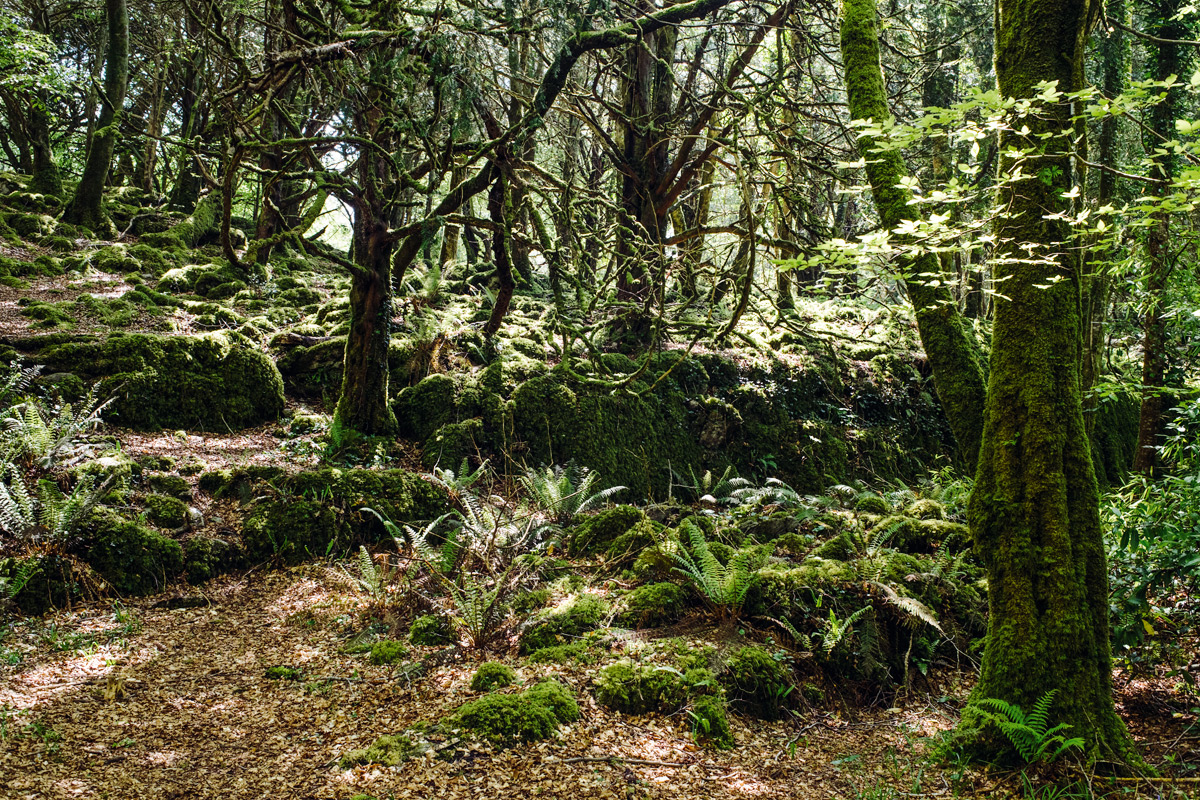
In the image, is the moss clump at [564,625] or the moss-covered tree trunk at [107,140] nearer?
the moss clump at [564,625]

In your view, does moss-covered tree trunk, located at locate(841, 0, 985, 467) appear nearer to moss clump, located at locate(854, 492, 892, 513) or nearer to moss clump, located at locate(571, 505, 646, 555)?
moss clump, located at locate(571, 505, 646, 555)

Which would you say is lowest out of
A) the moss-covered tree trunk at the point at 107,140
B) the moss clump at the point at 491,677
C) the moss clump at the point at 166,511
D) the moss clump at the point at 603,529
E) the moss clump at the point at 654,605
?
the moss clump at the point at 491,677

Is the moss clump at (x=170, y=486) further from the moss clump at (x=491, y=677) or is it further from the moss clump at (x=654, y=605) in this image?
the moss clump at (x=654, y=605)

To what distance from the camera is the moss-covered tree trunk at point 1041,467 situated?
2.97m

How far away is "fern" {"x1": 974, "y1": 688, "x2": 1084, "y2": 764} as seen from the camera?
2812 millimetres

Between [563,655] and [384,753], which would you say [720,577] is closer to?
[563,655]

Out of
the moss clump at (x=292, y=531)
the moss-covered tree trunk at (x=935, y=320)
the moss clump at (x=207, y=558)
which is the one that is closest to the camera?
the moss-covered tree trunk at (x=935, y=320)

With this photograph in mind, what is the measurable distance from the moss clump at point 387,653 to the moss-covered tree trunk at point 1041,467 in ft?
10.4

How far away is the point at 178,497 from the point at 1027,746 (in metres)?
6.07

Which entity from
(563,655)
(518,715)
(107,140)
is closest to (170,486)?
(563,655)

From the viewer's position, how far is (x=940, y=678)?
4.17 metres

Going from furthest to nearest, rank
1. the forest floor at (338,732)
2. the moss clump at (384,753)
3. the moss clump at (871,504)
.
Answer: the moss clump at (871,504)
the moss clump at (384,753)
the forest floor at (338,732)

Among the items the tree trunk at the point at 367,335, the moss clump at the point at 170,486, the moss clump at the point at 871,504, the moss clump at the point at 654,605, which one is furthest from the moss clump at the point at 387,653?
the moss clump at the point at 871,504

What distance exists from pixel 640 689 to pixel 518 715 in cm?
74
